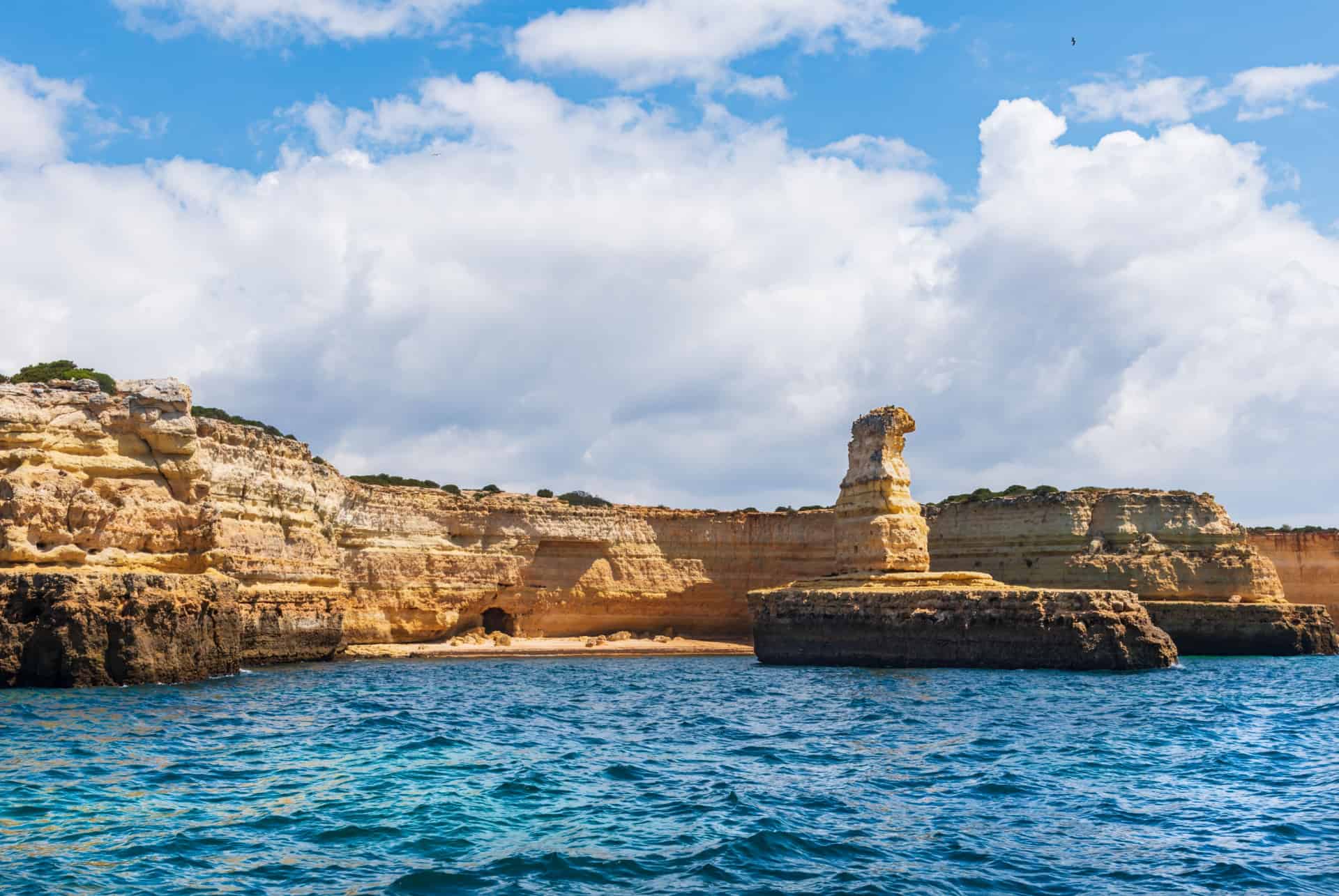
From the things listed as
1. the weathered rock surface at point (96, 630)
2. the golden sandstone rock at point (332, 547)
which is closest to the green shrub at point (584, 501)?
the golden sandstone rock at point (332, 547)

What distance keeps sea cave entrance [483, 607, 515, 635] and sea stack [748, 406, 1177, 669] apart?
1841 centimetres

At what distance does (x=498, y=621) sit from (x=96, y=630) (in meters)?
32.0

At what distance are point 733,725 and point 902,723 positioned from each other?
126 inches

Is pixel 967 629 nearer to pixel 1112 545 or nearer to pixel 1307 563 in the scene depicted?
pixel 1112 545

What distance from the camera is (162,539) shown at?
3112 cm

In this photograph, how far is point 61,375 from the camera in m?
34.6

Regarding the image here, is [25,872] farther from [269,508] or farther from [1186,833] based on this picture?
[269,508]

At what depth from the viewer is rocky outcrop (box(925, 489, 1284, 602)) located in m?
51.2

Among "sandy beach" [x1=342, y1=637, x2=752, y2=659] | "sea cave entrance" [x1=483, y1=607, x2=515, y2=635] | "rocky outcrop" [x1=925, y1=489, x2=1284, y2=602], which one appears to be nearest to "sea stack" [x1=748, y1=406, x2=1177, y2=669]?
"sandy beach" [x1=342, y1=637, x2=752, y2=659]

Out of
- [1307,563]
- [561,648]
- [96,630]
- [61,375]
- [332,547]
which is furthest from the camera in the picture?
[1307,563]

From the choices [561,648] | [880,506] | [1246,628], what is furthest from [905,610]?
[1246,628]

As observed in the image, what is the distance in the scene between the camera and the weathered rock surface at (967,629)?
33.8 meters

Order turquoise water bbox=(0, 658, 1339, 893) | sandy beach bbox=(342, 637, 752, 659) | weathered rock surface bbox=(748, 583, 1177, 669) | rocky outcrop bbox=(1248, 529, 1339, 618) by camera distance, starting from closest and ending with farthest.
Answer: turquoise water bbox=(0, 658, 1339, 893) < weathered rock surface bbox=(748, 583, 1177, 669) < sandy beach bbox=(342, 637, 752, 659) < rocky outcrop bbox=(1248, 529, 1339, 618)

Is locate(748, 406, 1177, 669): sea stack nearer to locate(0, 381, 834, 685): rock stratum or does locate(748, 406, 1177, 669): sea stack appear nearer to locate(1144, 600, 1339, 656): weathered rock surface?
locate(1144, 600, 1339, 656): weathered rock surface
